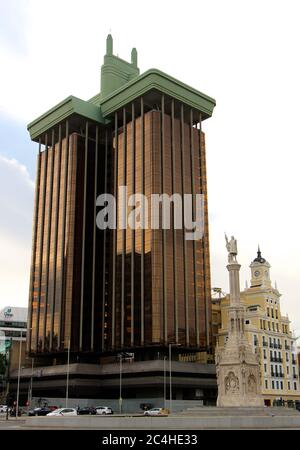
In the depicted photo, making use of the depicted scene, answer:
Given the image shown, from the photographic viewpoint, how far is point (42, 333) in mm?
132375

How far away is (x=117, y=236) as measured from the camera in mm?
128750

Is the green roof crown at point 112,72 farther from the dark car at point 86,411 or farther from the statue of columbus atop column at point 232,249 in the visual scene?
the dark car at point 86,411

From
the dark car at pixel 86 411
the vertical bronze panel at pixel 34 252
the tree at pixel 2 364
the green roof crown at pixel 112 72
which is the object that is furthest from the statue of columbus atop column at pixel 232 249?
the green roof crown at pixel 112 72

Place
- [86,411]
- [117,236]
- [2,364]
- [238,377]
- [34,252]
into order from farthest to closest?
[34,252] < [2,364] < [117,236] < [86,411] < [238,377]

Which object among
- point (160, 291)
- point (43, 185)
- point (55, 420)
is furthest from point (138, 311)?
point (55, 420)

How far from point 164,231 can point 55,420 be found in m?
80.3

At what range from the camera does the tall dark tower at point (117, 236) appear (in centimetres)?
11906

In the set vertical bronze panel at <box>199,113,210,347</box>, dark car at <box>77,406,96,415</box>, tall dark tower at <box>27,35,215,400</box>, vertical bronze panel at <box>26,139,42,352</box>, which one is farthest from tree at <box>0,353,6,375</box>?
dark car at <box>77,406,96,415</box>

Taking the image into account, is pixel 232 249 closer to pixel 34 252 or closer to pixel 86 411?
pixel 86 411

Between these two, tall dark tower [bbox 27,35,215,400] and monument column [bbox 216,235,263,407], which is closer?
monument column [bbox 216,235,263,407]

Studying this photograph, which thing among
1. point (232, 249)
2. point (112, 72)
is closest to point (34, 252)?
point (112, 72)

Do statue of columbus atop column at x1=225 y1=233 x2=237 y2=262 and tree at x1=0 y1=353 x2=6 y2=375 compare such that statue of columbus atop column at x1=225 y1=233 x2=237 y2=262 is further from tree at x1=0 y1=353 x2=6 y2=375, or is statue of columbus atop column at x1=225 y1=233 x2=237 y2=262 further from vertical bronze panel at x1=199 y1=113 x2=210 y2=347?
tree at x1=0 y1=353 x2=6 y2=375

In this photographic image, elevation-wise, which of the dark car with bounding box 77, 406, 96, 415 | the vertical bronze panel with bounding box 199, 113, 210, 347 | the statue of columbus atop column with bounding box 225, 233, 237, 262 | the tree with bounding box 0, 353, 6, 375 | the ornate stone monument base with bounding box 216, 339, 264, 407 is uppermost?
the vertical bronze panel with bounding box 199, 113, 210, 347

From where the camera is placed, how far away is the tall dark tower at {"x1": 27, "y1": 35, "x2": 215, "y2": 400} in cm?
11906
